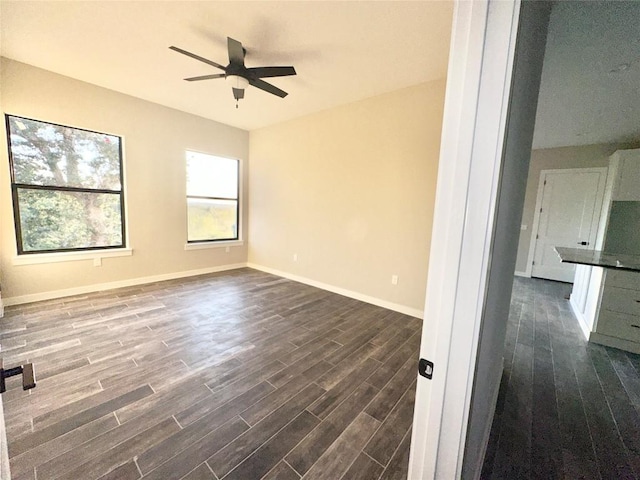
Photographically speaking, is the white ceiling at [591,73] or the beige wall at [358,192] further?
the beige wall at [358,192]

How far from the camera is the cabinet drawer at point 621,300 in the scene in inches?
99.4

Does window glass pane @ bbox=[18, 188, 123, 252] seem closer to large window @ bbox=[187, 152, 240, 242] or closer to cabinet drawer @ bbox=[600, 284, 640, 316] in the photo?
large window @ bbox=[187, 152, 240, 242]

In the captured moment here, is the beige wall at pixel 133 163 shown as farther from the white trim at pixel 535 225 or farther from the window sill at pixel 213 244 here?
the white trim at pixel 535 225

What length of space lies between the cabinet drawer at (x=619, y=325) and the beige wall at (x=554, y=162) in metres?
2.47

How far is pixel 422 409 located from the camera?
0.70 m

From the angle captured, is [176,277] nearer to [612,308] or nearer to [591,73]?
[612,308]

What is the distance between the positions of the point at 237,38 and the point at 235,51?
37 centimetres

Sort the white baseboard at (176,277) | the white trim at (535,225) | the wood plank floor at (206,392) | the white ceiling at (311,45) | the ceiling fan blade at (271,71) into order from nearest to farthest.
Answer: the wood plank floor at (206,392) → the white ceiling at (311,45) → the ceiling fan blade at (271,71) → the white baseboard at (176,277) → the white trim at (535,225)

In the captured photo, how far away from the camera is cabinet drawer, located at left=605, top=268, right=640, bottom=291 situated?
2.51m

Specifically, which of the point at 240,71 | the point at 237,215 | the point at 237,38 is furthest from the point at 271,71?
the point at 237,215

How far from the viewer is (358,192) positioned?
12.2ft

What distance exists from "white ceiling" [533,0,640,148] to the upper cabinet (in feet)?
1.55

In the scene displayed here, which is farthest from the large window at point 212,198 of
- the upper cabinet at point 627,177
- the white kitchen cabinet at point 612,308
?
the upper cabinet at point 627,177

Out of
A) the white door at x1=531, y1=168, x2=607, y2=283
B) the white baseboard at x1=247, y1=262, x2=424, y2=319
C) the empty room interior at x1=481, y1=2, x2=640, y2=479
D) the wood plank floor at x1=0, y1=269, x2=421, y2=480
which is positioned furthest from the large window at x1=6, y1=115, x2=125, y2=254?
the white door at x1=531, y1=168, x2=607, y2=283
